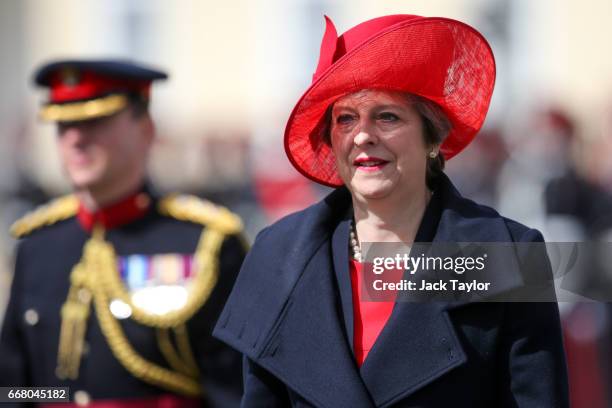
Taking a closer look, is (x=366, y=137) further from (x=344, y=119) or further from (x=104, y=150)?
(x=104, y=150)

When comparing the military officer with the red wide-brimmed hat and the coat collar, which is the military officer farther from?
the red wide-brimmed hat

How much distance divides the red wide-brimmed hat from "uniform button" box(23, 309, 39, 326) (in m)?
1.69

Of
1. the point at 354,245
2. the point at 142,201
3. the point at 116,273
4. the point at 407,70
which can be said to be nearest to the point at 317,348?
the point at 354,245

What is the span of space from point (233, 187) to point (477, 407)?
375 inches

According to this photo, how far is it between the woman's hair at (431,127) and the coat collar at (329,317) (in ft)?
0.13

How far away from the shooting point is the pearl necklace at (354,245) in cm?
374

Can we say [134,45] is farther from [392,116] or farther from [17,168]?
[392,116]

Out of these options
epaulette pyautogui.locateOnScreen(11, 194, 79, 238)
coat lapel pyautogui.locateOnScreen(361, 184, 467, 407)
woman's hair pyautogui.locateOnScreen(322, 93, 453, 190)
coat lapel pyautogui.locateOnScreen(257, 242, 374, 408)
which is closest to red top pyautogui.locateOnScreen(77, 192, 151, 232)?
epaulette pyautogui.locateOnScreen(11, 194, 79, 238)

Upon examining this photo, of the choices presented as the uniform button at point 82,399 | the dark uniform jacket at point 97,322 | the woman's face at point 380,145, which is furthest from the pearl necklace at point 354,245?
the uniform button at point 82,399

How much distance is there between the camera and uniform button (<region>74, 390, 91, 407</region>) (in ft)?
16.6

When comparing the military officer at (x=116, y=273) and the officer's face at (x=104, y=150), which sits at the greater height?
the officer's face at (x=104, y=150)

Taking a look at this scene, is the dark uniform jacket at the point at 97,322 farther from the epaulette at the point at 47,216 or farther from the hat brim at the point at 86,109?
the hat brim at the point at 86,109

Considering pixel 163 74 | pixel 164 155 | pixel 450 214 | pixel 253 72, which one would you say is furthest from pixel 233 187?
pixel 450 214

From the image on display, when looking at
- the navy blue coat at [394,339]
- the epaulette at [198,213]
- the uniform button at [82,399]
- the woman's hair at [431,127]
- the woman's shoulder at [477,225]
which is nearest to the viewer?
the navy blue coat at [394,339]
